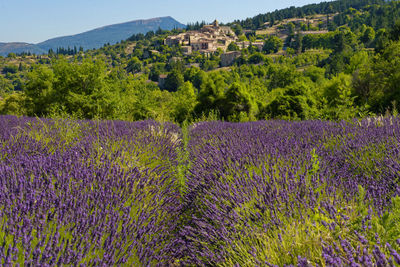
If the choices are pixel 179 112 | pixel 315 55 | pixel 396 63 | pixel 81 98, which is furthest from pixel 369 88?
pixel 315 55

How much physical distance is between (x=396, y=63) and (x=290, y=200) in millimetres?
22196

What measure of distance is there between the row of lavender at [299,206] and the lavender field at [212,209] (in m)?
0.01

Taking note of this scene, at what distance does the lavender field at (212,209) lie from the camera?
5.47 feet

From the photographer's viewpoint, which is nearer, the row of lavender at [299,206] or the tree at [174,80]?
the row of lavender at [299,206]

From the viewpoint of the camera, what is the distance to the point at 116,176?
3.00 m

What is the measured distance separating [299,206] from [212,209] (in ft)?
2.44

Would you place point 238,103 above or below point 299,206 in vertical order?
below

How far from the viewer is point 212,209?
8.47 ft

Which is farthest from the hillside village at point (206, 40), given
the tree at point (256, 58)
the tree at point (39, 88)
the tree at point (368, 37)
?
the tree at point (39, 88)

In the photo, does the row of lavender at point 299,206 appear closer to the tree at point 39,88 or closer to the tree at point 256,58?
the tree at point 39,88

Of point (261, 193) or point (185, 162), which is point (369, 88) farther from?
point (261, 193)

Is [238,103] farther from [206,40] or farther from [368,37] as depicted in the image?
[206,40]

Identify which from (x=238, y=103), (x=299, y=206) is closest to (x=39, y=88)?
(x=238, y=103)

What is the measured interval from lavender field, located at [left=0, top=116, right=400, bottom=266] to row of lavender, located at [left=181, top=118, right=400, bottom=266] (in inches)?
0.5
